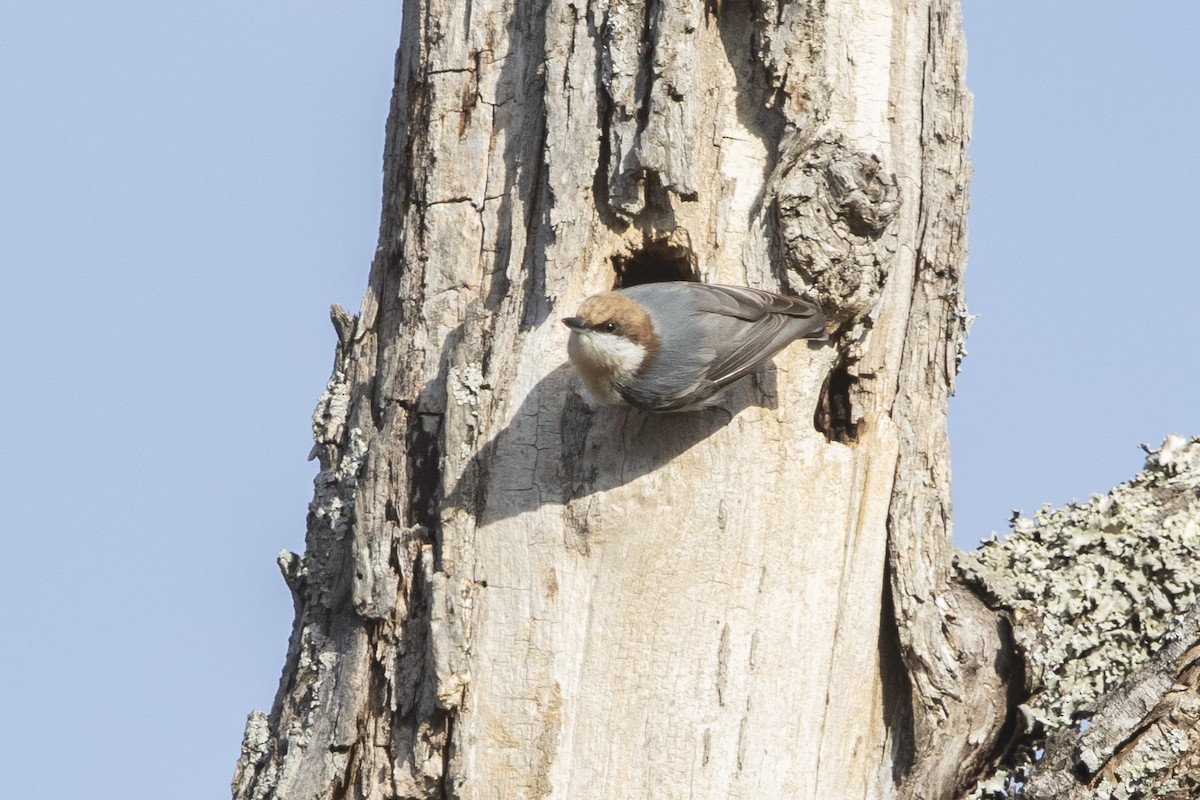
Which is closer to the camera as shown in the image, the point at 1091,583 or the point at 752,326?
the point at 752,326

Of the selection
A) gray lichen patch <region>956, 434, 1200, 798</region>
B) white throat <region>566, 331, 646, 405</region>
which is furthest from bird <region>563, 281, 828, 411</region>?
gray lichen patch <region>956, 434, 1200, 798</region>

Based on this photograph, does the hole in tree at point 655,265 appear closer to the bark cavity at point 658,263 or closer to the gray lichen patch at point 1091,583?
the bark cavity at point 658,263

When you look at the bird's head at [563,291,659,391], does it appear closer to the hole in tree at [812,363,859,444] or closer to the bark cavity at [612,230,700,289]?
the bark cavity at [612,230,700,289]

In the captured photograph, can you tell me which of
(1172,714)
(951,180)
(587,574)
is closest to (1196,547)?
(1172,714)

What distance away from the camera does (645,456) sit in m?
3.23

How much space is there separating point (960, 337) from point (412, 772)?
1.86 m

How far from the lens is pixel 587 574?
3.13 metres

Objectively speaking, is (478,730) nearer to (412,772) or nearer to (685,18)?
(412,772)

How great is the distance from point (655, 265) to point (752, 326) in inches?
17.1

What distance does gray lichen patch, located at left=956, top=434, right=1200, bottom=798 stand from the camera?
11.3 ft

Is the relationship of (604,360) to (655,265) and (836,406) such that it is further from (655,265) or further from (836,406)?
(836,406)

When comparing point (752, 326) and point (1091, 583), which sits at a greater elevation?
point (752, 326)


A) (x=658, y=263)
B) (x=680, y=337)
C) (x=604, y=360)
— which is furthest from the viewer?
(x=658, y=263)

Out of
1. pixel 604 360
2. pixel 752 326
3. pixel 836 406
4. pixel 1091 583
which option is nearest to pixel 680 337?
pixel 752 326
